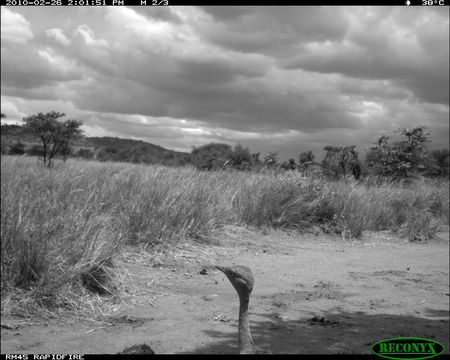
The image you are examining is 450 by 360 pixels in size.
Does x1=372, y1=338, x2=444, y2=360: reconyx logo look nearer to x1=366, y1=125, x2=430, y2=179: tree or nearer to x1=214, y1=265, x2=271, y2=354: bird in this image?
x1=214, y1=265, x2=271, y2=354: bird

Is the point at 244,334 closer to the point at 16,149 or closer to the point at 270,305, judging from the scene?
the point at 270,305

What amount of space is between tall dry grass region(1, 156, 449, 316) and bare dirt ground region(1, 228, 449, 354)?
0.35 metres

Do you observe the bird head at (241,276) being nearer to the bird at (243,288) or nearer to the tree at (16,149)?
the bird at (243,288)

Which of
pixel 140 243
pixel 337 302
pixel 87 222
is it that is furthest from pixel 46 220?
pixel 337 302

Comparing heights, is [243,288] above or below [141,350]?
above

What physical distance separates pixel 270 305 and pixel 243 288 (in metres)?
2.62

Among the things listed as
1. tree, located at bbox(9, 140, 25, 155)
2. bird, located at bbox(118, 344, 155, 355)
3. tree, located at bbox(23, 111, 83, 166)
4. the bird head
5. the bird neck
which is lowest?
bird, located at bbox(118, 344, 155, 355)

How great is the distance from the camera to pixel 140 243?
6.16 metres

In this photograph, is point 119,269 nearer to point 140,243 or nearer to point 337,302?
point 140,243

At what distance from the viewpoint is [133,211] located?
21.0ft

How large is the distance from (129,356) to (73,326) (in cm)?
145

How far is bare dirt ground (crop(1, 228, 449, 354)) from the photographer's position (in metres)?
3.62

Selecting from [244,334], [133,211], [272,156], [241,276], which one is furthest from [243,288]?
[272,156]

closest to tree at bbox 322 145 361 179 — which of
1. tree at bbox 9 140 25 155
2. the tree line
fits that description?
the tree line
